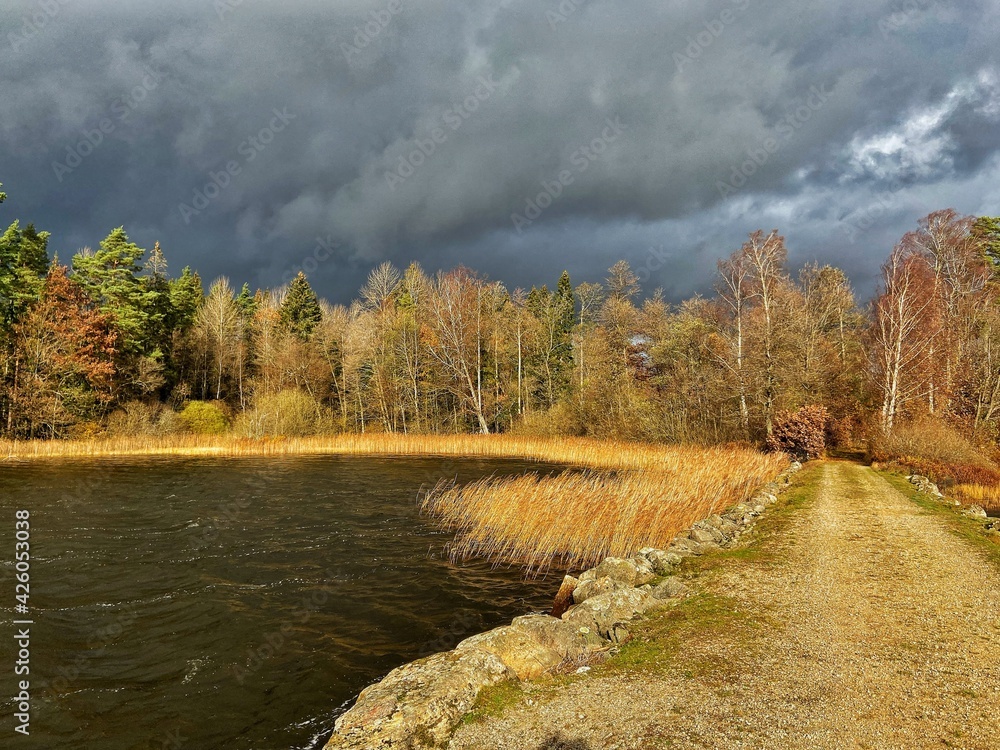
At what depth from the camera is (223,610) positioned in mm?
8156

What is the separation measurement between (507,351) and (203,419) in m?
25.4

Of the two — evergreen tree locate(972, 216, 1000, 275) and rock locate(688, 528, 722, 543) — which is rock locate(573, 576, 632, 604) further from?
evergreen tree locate(972, 216, 1000, 275)

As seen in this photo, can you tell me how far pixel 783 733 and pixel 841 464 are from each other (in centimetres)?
2367

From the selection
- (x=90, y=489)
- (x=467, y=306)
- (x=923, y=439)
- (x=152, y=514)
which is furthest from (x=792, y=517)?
(x=467, y=306)

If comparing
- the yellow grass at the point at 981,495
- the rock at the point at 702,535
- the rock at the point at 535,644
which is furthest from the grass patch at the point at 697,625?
the yellow grass at the point at 981,495

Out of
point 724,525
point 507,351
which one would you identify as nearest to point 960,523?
point 724,525

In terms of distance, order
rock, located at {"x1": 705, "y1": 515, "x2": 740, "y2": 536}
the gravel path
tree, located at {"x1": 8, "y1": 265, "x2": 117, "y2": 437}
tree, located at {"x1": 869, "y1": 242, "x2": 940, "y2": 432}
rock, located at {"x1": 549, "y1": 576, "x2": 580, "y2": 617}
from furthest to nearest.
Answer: tree, located at {"x1": 8, "y1": 265, "x2": 117, "y2": 437}, tree, located at {"x1": 869, "y1": 242, "x2": 940, "y2": 432}, rock, located at {"x1": 705, "y1": 515, "x2": 740, "y2": 536}, rock, located at {"x1": 549, "y1": 576, "x2": 580, "y2": 617}, the gravel path

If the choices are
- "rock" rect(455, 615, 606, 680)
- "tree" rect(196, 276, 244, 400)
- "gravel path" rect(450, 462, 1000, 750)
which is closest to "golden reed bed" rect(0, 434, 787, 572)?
"gravel path" rect(450, 462, 1000, 750)

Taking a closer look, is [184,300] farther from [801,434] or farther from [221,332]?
[801,434]

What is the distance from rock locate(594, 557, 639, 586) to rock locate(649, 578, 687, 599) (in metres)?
0.55

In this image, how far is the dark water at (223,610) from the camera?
5.40m

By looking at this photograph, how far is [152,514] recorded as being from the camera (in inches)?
576

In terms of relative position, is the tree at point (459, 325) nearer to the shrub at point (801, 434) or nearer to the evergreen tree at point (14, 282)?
the shrub at point (801, 434)

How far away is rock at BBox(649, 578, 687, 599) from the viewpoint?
7055 millimetres
